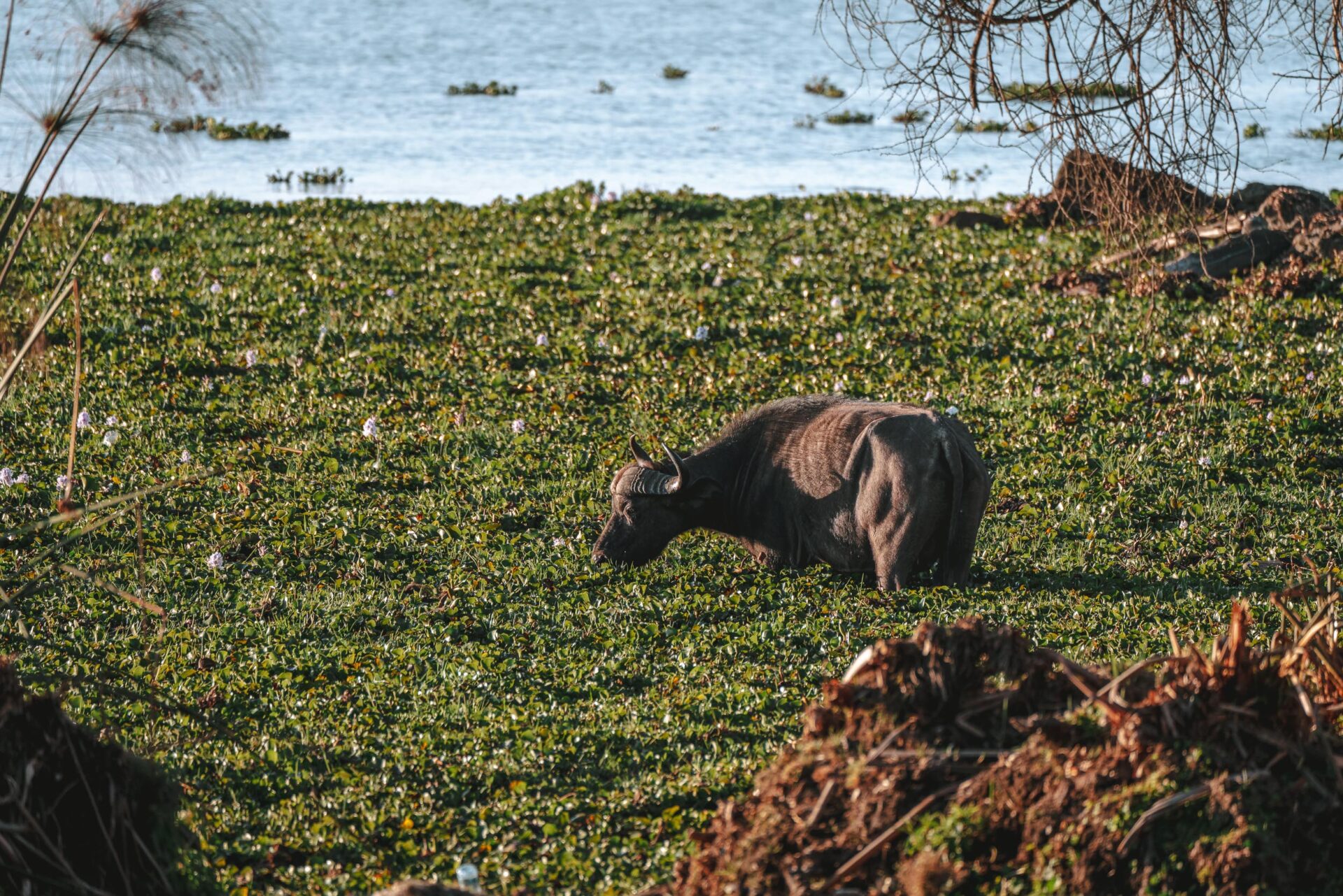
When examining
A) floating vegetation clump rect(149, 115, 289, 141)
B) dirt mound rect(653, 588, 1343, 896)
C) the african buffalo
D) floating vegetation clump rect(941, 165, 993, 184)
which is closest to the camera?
dirt mound rect(653, 588, 1343, 896)

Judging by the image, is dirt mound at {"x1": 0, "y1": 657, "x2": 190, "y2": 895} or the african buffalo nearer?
dirt mound at {"x1": 0, "y1": 657, "x2": 190, "y2": 895}

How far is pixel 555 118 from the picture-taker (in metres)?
35.9

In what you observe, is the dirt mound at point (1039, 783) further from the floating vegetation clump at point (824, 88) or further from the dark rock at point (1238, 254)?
the floating vegetation clump at point (824, 88)

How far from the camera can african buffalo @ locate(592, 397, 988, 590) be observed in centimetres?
912

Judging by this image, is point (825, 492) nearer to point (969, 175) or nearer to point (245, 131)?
point (969, 175)

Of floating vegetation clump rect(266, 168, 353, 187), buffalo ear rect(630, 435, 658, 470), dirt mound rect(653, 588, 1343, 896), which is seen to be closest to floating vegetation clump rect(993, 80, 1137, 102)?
buffalo ear rect(630, 435, 658, 470)

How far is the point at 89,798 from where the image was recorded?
180 inches

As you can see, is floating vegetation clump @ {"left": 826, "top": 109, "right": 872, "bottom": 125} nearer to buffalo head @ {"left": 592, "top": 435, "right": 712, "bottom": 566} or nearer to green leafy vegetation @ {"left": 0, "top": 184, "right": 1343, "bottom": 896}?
green leafy vegetation @ {"left": 0, "top": 184, "right": 1343, "bottom": 896}

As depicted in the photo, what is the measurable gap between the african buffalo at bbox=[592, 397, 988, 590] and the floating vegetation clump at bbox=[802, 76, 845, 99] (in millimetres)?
31823

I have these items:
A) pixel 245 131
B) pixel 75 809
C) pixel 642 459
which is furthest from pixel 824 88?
pixel 75 809

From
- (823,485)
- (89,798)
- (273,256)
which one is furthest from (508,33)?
(89,798)

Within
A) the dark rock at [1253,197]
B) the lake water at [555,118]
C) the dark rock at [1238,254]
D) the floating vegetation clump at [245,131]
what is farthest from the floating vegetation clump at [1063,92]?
the floating vegetation clump at [245,131]

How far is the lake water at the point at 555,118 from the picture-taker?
26219mm

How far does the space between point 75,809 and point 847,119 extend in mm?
34181
